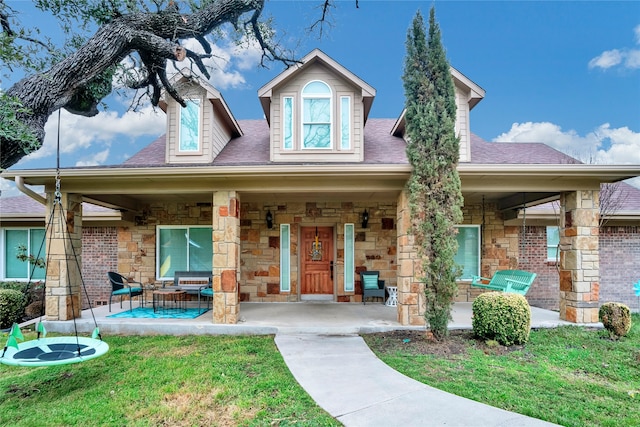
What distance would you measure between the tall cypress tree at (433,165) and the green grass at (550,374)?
104 cm

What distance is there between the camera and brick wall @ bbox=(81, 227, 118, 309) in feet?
31.1

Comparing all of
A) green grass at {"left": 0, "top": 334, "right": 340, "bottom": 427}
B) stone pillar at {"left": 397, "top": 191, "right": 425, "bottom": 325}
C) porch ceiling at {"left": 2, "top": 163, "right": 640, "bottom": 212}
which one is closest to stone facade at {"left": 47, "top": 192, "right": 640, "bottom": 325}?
stone pillar at {"left": 397, "top": 191, "right": 425, "bottom": 325}

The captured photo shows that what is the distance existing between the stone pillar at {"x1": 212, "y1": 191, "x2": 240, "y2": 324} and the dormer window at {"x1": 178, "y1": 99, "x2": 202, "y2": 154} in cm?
193

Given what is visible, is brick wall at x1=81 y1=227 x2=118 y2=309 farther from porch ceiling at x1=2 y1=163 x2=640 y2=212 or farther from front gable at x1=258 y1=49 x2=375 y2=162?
front gable at x1=258 y1=49 x2=375 y2=162

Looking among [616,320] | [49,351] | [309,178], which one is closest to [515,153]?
[616,320]

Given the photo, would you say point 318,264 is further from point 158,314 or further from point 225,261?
point 158,314

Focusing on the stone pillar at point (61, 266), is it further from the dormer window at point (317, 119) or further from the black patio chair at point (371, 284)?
the black patio chair at point (371, 284)

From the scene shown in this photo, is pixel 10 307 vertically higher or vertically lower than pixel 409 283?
lower

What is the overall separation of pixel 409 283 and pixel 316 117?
4.01 m

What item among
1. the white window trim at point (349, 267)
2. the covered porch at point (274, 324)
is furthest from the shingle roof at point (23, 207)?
the white window trim at point (349, 267)

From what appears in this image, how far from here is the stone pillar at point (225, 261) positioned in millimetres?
6562

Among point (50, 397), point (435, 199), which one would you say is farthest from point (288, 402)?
point (435, 199)

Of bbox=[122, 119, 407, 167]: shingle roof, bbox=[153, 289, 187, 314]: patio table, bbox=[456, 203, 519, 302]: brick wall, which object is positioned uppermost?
bbox=[122, 119, 407, 167]: shingle roof

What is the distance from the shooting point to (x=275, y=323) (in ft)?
21.8
